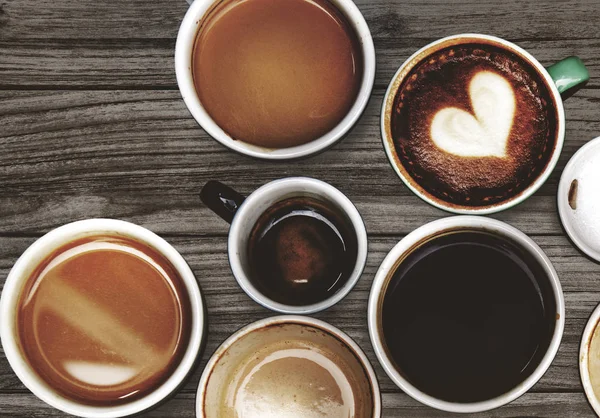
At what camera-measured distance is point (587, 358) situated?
0.90 m

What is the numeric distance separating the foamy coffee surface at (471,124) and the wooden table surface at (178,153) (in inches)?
1.7

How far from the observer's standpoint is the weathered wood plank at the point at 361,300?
92cm

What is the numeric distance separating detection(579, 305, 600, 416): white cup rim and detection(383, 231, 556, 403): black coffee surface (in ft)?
0.22

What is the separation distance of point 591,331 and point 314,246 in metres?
0.46

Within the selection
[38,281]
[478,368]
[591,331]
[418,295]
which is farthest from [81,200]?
[591,331]

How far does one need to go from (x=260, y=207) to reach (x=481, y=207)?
13.0 inches

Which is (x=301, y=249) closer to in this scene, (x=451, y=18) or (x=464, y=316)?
(x=464, y=316)

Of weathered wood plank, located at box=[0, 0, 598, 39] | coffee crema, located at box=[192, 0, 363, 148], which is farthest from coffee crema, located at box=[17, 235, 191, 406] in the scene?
weathered wood plank, located at box=[0, 0, 598, 39]

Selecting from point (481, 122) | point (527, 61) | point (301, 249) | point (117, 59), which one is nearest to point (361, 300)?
point (301, 249)

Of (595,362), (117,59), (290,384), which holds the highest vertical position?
(117,59)

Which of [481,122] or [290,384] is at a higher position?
[481,122]

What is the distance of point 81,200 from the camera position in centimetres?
94

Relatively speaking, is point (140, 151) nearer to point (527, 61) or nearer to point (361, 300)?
point (361, 300)

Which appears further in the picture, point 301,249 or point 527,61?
point 301,249
